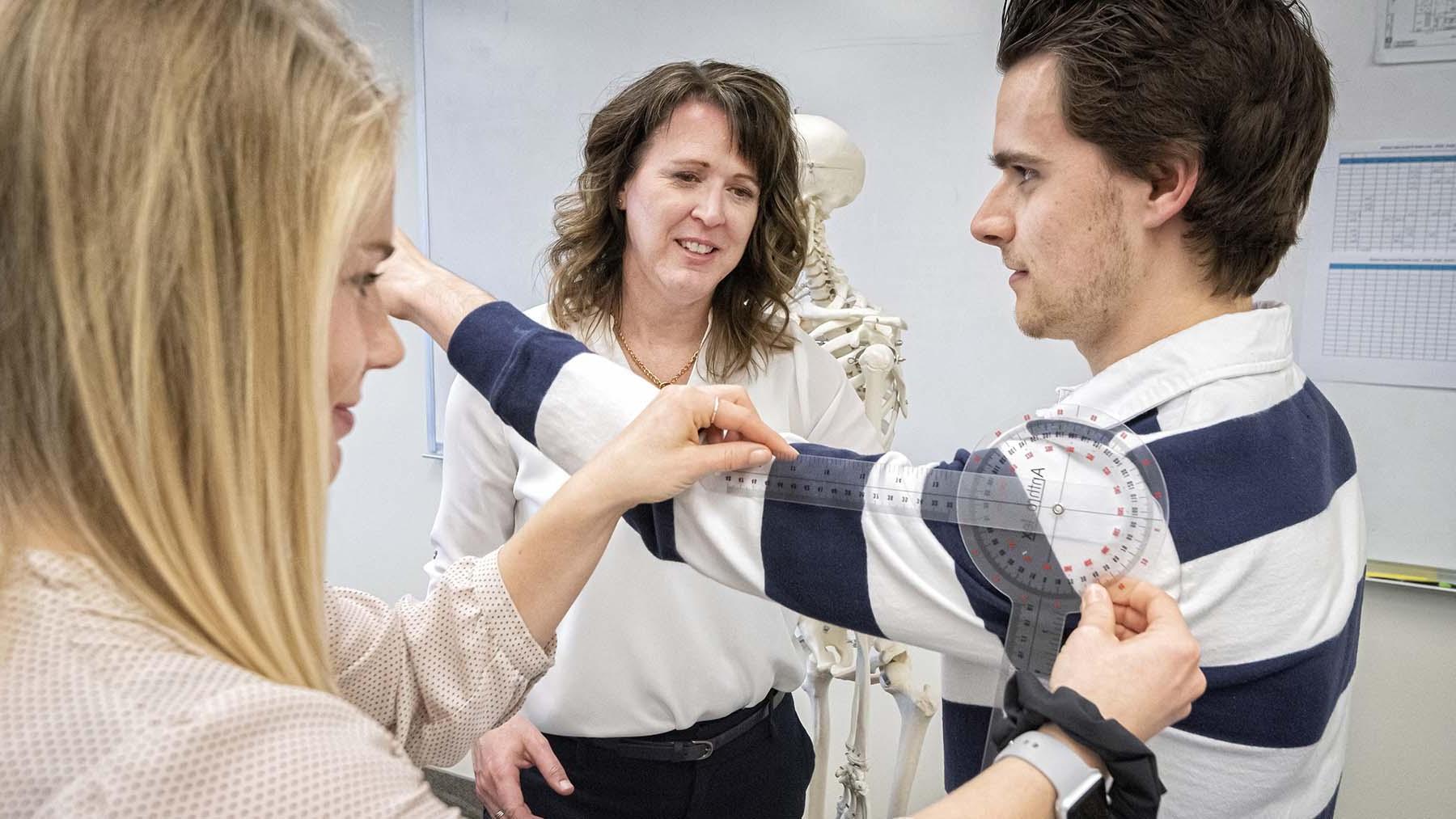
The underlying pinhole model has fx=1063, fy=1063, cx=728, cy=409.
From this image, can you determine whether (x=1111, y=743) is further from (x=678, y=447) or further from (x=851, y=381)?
(x=851, y=381)

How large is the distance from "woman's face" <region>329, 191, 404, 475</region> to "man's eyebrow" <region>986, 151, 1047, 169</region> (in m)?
0.64

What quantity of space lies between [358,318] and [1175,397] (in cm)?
69

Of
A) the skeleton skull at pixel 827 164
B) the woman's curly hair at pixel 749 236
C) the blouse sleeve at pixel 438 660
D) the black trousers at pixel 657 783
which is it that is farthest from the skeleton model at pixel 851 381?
the blouse sleeve at pixel 438 660

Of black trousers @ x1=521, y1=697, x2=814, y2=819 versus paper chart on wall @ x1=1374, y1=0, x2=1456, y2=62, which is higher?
paper chart on wall @ x1=1374, y1=0, x2=1456, y2=62

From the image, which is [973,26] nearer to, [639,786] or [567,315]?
[567,315]

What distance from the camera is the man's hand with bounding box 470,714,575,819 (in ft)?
4.93

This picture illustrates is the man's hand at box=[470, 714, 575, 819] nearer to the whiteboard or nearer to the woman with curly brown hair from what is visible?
the woman with curly brown hair

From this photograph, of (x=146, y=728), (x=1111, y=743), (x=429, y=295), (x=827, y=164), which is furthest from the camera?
(x=827, y=164)

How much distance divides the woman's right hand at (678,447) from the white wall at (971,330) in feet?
5.00

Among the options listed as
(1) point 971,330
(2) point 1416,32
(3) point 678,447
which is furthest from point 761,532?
(2) point 1416,32

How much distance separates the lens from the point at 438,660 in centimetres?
101

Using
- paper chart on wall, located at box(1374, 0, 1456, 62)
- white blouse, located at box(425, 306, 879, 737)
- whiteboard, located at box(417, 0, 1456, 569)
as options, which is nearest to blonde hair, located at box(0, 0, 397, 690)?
white blouse, located at box(425, 306, 879, 737)

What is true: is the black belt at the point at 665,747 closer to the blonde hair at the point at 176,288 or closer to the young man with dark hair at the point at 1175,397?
the young man with dark hair at the point at 1175,397

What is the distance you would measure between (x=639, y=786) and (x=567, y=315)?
71 centimetres
